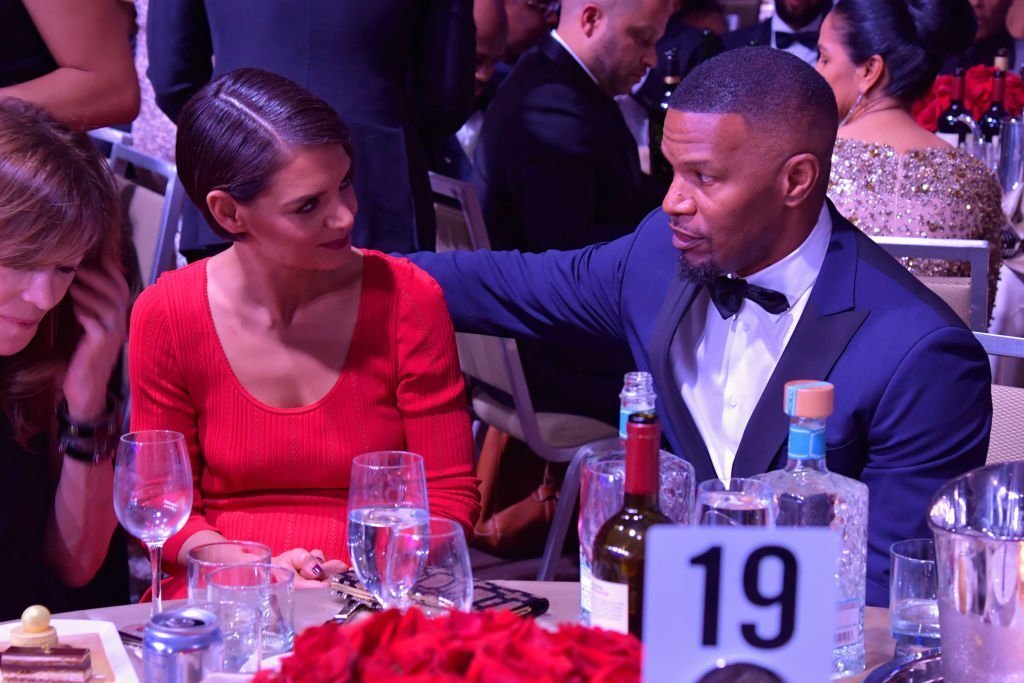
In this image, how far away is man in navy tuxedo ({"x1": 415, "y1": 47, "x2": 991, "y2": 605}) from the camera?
186 cm

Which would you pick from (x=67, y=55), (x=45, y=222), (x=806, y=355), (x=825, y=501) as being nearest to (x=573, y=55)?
(x=67, y=55)

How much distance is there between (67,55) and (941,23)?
7.48 ft

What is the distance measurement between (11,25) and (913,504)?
76.9 inches

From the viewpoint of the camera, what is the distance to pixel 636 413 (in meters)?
1.18

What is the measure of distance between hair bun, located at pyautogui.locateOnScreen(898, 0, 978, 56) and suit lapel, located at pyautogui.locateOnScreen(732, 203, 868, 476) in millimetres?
1953

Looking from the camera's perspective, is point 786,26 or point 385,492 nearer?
point 385,492

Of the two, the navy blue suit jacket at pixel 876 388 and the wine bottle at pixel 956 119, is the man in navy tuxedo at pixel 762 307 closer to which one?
the navy blue suit jacket at pixel 876 388

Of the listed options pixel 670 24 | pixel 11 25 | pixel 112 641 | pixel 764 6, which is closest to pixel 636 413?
pixel 112 641

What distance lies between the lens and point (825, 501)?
4.76ft

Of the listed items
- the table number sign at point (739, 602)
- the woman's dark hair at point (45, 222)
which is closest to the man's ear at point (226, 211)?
the woman's dark hair at point (45, 222)

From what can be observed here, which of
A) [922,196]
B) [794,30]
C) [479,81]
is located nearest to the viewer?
[922,196]

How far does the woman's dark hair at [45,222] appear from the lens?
190cm

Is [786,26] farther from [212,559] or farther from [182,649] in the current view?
[182,649]

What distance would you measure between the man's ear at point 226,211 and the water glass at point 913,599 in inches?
47.3
